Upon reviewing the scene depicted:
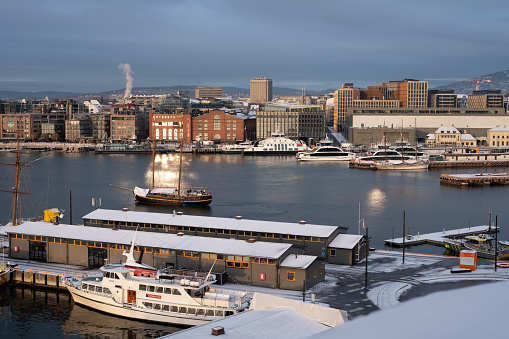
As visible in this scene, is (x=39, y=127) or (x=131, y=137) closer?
(x=131, y=137)

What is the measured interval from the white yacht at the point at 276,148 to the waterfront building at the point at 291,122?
26.5ft

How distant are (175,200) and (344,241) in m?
16.2

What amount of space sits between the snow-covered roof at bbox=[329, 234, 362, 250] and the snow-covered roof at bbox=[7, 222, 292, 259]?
176cm

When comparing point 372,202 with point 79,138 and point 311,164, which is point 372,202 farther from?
point 79,138

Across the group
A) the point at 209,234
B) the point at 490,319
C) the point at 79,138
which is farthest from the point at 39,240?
the point at 79,138

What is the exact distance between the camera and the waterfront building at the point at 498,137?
225 ft

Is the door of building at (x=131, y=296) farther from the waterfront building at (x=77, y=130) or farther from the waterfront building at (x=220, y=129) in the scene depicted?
the waterfront building at (x=77, y=130)

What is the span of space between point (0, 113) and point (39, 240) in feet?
250

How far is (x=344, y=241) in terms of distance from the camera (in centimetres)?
1634

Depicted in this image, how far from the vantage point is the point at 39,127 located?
8250cm

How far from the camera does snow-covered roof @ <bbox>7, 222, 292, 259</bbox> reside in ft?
47.7

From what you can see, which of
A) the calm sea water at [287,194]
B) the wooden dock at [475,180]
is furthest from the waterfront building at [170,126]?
the wooden dock at [475,180]

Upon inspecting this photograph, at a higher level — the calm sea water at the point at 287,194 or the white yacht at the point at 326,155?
the white yacht at the point at 326,155

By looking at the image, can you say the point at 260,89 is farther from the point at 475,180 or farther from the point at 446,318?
the point at 446,318
